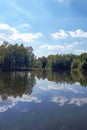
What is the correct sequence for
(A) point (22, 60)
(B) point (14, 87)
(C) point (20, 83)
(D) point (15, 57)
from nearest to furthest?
1. (B) point (14, 87)
2. (C) point (20, 83)
3. (D) point (15, 57)
4. (A) point (22, 60)

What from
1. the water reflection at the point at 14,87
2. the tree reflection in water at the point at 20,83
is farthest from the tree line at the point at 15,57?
the water reflection at the point at 14,87

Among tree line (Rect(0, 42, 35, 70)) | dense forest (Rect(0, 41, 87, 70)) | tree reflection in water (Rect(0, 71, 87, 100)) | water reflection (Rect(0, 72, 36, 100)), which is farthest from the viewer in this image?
dense forest (Rect(0, 41, 87, 70))

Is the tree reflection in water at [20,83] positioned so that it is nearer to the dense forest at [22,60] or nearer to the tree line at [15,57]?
the tree line at [15,57]

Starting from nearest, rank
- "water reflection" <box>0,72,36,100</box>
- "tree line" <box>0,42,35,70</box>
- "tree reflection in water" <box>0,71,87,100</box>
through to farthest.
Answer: "water reflection" <box>0,72,36,100</box>, "tree reflection in water" <box>0,71,87,100</box>, "tree line" <box>0,42,35,70</box>

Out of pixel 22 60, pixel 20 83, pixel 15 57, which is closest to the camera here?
pixel 20 83

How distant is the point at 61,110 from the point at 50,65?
106 m

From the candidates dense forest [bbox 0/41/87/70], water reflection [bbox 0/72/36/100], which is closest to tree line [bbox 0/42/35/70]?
dense forest [bbox 0/41/87/70]

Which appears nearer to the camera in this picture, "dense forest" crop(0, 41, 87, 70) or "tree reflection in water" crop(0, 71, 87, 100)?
"tree reflection in water" crop(0, 71, 87, 100)

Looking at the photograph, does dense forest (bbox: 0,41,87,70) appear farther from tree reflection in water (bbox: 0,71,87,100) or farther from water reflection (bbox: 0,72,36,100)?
water reflection (bbox: 0,72,36,100)

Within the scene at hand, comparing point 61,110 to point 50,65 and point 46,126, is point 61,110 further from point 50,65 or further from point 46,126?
point 50,65

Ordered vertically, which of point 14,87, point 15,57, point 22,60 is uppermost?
point 15,57

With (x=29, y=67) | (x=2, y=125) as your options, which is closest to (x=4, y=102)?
(x=2, y=125)

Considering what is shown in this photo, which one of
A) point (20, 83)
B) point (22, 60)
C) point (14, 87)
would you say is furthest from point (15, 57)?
point (14, 87)

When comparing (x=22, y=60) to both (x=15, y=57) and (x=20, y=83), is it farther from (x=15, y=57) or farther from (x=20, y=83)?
(x=20, y=83)
